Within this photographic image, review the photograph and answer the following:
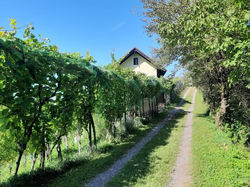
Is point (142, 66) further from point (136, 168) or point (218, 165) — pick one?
point (136, 168)

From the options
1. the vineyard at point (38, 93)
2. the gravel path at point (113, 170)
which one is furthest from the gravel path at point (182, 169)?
the vineyard at point (38, 93)

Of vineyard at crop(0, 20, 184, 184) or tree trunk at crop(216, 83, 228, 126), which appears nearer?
vineyard at crop(0, 20, 184, 184)

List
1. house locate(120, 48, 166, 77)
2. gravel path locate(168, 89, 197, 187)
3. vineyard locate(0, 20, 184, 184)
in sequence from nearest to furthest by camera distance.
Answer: vineyard locate(0, 20, 184, 184), gravel path locate(168, 89, 197, 187), house locate(120, 48, 166, 77)

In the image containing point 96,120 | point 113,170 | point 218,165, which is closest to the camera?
point 113,170

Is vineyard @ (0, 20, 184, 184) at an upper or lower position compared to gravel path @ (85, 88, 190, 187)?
upper

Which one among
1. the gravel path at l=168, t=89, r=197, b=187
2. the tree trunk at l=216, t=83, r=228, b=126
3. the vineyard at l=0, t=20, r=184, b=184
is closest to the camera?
the vineyard at l=0, t=20, r=184, b=184

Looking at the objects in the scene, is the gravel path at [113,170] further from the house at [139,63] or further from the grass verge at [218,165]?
the house at [139,63]

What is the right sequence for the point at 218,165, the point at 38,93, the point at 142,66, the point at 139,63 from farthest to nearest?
→ the point at 139,63 → the point at 142,66 → the point at 218,165 → the point at 38,93

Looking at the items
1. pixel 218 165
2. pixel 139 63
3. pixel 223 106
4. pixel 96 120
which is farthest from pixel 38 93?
pixel 139 63

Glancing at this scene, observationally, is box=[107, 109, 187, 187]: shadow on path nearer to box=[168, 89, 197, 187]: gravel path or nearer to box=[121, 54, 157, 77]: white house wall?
box=[168, 89, 197, 187]: gravel path

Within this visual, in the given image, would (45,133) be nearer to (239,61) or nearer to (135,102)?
(239,61)

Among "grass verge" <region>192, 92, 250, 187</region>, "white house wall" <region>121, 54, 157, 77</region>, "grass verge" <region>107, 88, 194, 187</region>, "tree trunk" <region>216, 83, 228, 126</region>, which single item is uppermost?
"white house wall" <region>121, 54, 157, 77</region>

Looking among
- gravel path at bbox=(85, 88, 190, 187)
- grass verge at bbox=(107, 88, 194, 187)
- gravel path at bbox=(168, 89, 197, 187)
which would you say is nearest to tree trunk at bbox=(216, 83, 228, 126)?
gravel path at bbox=(168, 89, 197, 187)

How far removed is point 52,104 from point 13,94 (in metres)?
1.07
